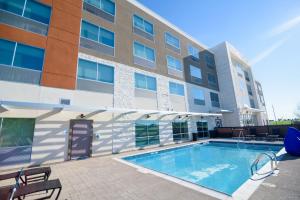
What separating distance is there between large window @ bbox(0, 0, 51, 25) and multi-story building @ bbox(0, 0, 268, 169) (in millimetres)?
53

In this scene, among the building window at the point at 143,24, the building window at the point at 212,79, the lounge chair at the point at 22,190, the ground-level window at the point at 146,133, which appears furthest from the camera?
the building window at the point at 212,79

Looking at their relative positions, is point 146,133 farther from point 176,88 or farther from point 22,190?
point 22,190

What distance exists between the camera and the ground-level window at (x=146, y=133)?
1378cm

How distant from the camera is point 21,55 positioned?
8883mm

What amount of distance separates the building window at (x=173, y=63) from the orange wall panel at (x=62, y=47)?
426 inches

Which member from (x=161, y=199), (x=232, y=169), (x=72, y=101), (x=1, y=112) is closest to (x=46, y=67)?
(x=72, y=101)

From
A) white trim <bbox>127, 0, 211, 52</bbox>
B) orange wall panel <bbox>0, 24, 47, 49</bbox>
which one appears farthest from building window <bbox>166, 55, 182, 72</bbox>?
orange wall panel <bbox>0, 24, 47, 49</bbox>

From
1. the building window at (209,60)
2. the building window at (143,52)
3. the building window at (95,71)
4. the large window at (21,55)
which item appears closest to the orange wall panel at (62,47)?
the large window at (21,55)

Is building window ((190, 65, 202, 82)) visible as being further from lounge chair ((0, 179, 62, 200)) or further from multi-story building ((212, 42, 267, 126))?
lounge chair ((0, 179, 62, 200))

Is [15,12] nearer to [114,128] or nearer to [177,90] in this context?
[114,128]

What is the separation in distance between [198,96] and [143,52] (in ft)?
34.4

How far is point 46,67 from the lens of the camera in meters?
9.49

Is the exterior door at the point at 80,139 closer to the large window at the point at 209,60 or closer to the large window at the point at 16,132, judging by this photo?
the large window at the point at 16,132

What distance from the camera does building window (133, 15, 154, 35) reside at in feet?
54.6
